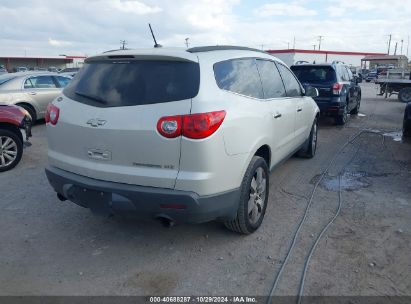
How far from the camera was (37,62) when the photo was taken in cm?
6588

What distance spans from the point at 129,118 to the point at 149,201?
0.69 m

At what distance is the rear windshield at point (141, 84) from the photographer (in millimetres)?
3020

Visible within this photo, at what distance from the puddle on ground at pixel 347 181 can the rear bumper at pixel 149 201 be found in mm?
2562

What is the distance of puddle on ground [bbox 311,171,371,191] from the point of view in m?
5.29

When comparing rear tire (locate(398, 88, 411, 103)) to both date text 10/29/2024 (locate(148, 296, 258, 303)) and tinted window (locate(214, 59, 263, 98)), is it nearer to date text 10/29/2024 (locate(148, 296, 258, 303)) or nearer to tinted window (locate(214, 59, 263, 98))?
tinted window (locate(214, 59, 263, 98))

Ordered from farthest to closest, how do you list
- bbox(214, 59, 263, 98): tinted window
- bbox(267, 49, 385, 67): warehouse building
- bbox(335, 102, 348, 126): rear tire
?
bbox(267, 49, 385, 67): warehouse building → bbox(335, 102, 348, 126): rear tire → bbox(214, 59, 263, 98): tinted window

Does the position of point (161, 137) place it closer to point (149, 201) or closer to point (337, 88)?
point (149, 201)

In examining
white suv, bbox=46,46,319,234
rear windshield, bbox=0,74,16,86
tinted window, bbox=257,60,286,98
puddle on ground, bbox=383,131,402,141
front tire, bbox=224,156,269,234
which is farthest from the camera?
rear windshield, bbox=0,74,16,86

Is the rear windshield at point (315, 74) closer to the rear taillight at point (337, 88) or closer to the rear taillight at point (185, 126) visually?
the rear taillight at point (337, 88)

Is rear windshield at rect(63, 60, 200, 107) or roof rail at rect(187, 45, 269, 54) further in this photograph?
roof rail at rect(187, 45, 269, 54)

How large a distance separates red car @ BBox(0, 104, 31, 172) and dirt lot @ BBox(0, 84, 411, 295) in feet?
2.71

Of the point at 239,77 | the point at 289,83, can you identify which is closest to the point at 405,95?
the point at 289,83

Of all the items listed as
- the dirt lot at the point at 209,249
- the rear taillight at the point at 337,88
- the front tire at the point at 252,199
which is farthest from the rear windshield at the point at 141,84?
the rear taillight at the point at 337,88

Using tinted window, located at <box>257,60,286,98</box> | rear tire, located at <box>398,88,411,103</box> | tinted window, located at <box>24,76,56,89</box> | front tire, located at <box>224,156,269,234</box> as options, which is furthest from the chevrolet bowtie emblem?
rear tire, located at <box>398,88,411,103</box>
